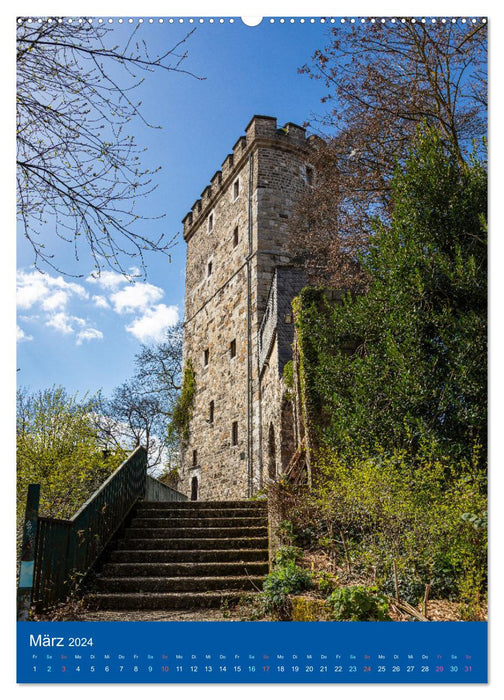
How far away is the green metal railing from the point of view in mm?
4480

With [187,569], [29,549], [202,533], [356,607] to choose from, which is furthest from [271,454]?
[356,607]

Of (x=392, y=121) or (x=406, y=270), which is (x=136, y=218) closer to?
(x=406, y=270)

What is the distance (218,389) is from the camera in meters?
15.4

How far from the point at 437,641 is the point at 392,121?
6.39 metres

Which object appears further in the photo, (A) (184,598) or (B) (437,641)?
(A) (184,598)

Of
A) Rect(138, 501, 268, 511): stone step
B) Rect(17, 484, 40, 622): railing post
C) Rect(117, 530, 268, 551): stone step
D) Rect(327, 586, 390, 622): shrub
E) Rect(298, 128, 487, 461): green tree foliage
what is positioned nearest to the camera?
Rect(327, 586, 390, 622): shrub

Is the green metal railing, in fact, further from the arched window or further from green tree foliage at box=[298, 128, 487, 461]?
the arched window

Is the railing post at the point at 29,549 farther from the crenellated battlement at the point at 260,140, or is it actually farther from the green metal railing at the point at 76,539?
the crenellated battlement at the point at 260,140

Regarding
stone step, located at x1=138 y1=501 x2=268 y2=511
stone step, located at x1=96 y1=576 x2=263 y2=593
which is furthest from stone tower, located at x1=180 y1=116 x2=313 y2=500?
stone step, located at x1=96 y1=576 x2=263 y2=593

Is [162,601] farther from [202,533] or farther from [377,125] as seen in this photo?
[377,125]

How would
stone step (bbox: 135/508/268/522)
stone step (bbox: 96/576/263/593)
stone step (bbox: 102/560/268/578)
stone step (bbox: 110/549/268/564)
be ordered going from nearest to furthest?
stone step (bbox: 96/576/263/593), stone step (bbox: 102/560/268/578), stone step (bbox: 110/549/268/564), stone step (bbox: 135/508/268/522)

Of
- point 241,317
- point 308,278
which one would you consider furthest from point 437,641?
point 241,317

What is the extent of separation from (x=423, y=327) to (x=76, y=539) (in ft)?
12.5

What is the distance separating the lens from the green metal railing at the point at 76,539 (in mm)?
4480
